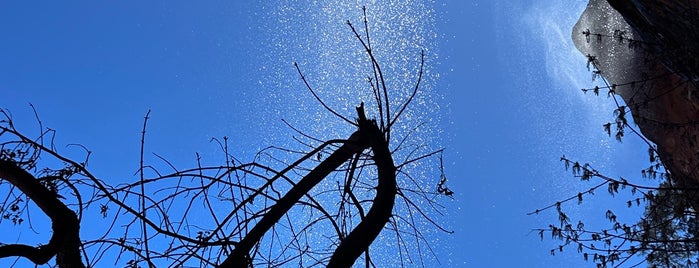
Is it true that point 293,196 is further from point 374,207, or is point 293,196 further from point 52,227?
point 52,227

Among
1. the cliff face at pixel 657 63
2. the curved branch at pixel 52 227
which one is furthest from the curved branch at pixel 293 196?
the cliff face at pixel 657 63

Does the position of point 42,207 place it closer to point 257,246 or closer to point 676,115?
point 257,246

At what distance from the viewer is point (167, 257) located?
1.76 m

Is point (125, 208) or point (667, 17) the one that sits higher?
point (667, 17)

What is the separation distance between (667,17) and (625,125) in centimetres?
124

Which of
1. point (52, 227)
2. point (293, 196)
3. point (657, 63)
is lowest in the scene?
point (52, 227)

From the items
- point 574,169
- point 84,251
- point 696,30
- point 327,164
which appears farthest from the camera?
point 574,169

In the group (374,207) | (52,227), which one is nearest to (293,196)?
(374,207)

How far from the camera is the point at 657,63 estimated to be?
21.9 ft

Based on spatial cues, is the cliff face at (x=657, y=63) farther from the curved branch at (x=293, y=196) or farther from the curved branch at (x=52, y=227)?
the curved branch at (x=52, y=227)

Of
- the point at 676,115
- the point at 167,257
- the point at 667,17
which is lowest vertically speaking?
the point at 167,257

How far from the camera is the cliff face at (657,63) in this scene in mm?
4961

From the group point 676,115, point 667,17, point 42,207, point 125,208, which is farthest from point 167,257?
point 676,115

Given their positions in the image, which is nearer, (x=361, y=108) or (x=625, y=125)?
(x=361, y=108)
